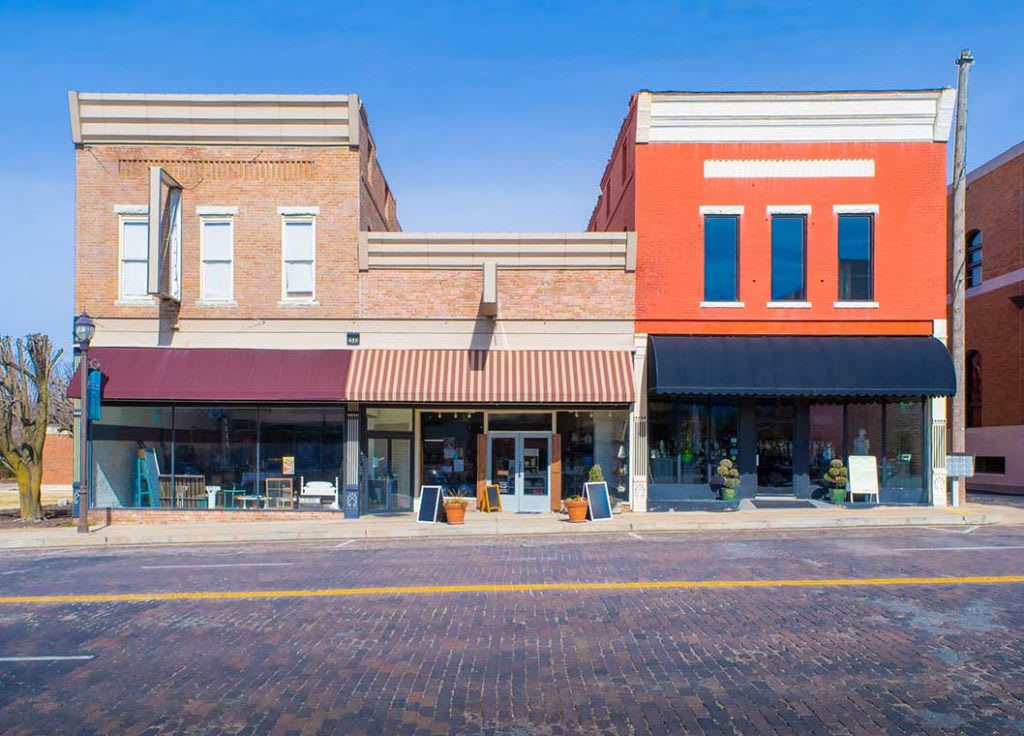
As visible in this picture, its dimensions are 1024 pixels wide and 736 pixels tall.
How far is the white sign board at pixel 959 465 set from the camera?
Answer: 65.0 ft

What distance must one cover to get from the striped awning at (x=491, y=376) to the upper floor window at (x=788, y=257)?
430 centimetres

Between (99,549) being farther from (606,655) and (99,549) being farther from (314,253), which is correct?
(606,655)

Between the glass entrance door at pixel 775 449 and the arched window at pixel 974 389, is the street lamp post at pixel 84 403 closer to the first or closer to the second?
the glass entrance door at pixel 775 449

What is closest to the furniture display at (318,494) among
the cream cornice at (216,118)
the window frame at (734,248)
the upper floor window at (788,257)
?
the cream cornice at (216,118)

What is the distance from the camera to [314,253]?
65.4 ft

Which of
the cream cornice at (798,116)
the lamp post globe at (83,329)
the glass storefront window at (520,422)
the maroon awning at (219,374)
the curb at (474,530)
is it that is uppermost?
the cream cornice at (798,116)

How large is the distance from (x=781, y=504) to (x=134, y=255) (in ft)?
56.5

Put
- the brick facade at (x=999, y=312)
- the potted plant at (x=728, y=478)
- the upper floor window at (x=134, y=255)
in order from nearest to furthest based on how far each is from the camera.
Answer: the upper floor window at (x=134, y=255) < the potted plant at (x=728, y=478) < the brick facade at (x=999, y=312)

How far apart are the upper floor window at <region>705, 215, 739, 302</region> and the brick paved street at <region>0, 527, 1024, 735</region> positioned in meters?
9.19

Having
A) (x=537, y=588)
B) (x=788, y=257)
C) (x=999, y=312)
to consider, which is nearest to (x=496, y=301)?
(x=788, y=257)

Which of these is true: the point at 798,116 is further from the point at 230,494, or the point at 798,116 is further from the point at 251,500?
the point at 230,494

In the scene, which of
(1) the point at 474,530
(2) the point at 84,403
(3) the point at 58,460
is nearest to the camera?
(1) the point at 474,530

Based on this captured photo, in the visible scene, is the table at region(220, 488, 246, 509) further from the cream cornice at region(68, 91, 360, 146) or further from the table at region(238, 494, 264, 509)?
the cream cornice at region(68, 91, 360, 146)

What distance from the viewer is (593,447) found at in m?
20.6
